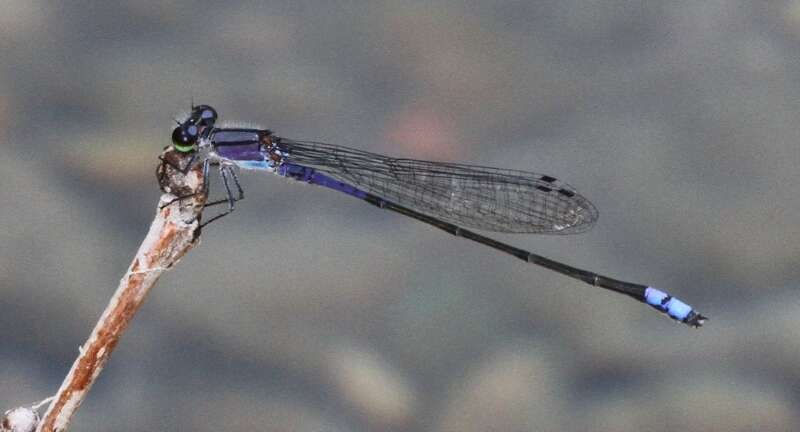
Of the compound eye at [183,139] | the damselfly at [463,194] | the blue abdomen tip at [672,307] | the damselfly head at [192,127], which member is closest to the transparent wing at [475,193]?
the damselfly at [463,194]

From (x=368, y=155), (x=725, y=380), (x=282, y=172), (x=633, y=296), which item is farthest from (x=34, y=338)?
(x=725, y=380)

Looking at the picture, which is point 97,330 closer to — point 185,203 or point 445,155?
point 185,203

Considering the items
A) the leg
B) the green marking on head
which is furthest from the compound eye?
the leg

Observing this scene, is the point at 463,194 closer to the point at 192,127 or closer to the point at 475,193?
the point at 475,193

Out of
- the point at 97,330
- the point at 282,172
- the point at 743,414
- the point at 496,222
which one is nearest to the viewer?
the point at 97,330

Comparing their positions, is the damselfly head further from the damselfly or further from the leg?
the damselfly

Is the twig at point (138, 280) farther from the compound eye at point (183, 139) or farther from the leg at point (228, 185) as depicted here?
the leg at point (228, 185)
